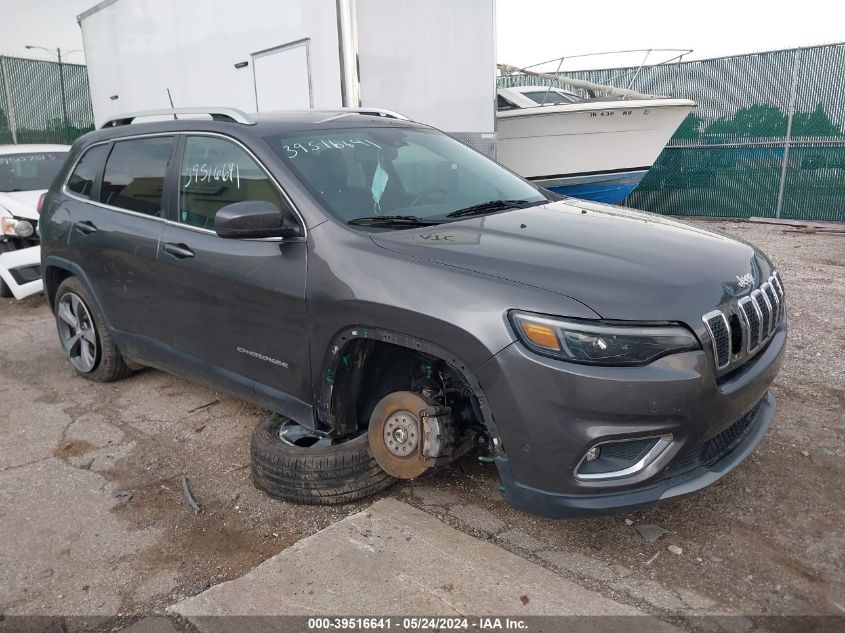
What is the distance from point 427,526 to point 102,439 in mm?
2217

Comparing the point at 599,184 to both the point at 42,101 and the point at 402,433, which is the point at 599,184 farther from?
the point at 42,101

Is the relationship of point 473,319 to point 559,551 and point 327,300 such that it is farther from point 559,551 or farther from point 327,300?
point 559,551

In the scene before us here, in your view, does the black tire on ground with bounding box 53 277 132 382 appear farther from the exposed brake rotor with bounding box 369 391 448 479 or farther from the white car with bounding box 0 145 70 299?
the exposed brake rotor with bounding box 369 391 448 479

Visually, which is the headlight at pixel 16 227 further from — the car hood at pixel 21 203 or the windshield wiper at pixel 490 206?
the windshield wiper at pixel 490 206

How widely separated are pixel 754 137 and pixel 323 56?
8447mm

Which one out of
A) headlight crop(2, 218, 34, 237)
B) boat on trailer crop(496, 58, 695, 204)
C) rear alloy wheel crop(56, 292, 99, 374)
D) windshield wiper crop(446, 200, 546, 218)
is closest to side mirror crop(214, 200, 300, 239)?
windshield wiper crop(446, 200, 546, 218)

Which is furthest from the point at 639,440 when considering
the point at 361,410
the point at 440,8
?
the point at 440,8

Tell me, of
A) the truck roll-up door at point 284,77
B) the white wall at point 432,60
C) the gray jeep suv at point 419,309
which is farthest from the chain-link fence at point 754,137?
the gray jeep suv at point 419,309

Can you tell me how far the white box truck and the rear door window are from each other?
1904 mm

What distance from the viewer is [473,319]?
2.60 meters

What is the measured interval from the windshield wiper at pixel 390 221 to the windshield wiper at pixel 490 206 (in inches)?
7.1

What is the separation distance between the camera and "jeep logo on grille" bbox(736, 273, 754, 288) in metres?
2.85

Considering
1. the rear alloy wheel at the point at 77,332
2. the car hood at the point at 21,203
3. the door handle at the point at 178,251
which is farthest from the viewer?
the car hood at the point at 21,203

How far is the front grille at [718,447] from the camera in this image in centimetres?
266
